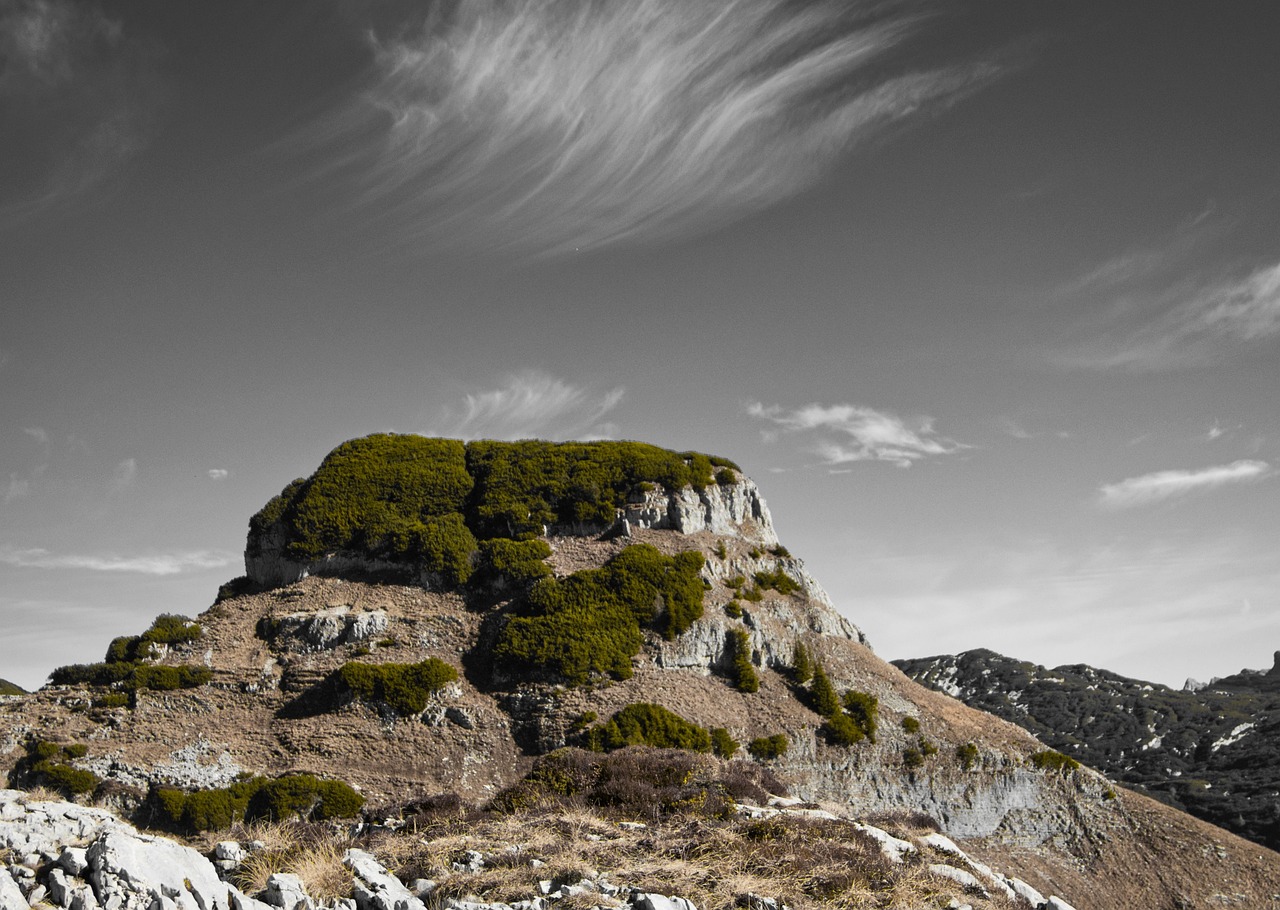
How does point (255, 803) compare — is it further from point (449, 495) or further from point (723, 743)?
point (449, 495)

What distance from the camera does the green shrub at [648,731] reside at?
39.1m

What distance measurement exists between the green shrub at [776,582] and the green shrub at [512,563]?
14.4 m

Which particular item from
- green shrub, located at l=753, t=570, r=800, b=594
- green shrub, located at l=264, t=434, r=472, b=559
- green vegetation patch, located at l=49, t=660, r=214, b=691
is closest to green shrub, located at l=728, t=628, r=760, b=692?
green shrub, located at l=753, t=570, r=800, b=594

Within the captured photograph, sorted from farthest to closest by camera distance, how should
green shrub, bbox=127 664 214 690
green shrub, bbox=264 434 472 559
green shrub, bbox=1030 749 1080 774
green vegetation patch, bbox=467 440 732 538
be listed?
green vegetation patch, bbox=467 440 732 538, green shrub, bbox=264 434 472 559, green shrub, bbox=1030 749 1080 774, green shrub, bbox=127 664 214 690

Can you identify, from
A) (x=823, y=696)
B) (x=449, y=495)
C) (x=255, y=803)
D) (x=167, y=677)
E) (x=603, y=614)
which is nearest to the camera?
(x=255, y=803)

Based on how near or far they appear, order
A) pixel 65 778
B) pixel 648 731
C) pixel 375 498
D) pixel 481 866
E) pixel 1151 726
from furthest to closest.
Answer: pixel 1151 726 < pixel 375 498 < pixel 648 731 < pixel 65 778 < pixel 481 866

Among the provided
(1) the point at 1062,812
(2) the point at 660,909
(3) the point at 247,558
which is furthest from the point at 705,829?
(3) the point at 247,558

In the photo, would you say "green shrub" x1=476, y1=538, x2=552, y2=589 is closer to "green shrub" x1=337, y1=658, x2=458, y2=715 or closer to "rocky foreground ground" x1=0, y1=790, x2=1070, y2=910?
"green shrub" x1=337, y1=658, x2=458, y2=715

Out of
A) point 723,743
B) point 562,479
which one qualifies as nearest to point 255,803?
point 723,743

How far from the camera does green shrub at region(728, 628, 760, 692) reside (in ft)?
153

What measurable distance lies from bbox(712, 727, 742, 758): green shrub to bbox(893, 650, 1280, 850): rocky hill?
5198 centimetres

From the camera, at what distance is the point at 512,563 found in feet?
162

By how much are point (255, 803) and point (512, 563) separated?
19373mm

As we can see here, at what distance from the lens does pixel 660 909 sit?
10.8m
